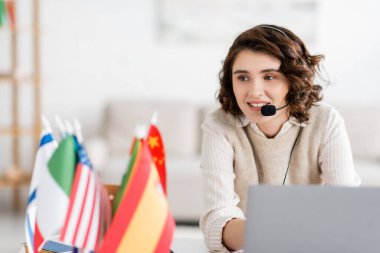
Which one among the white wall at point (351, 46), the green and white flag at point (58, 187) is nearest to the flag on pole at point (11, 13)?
the white wall at point (351, 46)

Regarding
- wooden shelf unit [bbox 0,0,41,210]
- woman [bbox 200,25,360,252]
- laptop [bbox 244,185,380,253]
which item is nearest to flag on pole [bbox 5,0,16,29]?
wooden shelf unit [bbox 0,0,41,210]

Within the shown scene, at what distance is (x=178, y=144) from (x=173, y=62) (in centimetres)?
65

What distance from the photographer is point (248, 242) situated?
994 millimetres

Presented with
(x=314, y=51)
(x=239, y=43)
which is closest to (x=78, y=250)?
(x=239, y=43)

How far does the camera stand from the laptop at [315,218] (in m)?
0.97

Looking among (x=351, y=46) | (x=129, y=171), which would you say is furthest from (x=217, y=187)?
(x=351, y=46)

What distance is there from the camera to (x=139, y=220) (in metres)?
0.98

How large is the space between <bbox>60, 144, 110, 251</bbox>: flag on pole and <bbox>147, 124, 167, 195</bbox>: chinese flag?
9.0 inches

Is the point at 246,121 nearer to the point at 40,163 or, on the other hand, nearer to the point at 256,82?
the point at 256,82

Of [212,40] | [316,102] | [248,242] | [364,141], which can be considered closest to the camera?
[248,242]

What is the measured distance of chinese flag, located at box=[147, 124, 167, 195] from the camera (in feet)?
3.99

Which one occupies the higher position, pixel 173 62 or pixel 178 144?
pixel 173 62

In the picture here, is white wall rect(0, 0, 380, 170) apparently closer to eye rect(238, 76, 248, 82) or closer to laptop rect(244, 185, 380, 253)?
eye rect(238, 76, 248, 82)

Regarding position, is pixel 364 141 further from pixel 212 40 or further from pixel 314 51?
pixel 212 40
